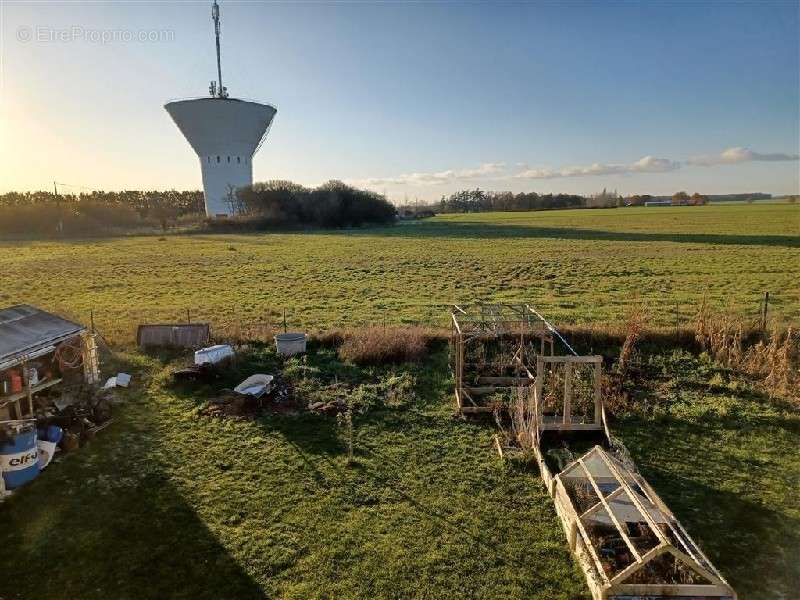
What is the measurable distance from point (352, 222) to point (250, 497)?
69319 mm

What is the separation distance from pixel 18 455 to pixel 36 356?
283cm

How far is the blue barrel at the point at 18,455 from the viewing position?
341 inches

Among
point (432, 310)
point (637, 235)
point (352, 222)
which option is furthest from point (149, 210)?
→ point (432, 310)

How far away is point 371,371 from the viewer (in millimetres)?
13930

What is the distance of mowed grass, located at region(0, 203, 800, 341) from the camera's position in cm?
2072

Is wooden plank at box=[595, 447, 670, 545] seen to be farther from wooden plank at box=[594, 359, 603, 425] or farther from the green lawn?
wooden plank at box=[594, 359, 603, 425]

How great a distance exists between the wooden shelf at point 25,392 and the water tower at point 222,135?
61336 millimetres

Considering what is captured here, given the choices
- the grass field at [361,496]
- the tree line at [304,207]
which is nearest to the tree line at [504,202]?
the tree line at [304,207]

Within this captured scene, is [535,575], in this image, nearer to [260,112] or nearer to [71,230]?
[260,112]

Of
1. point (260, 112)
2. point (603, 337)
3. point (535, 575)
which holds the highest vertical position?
point (260, 112)

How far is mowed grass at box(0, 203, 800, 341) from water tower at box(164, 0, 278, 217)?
23.7 metres

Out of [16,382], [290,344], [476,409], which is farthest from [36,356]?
[476,409]

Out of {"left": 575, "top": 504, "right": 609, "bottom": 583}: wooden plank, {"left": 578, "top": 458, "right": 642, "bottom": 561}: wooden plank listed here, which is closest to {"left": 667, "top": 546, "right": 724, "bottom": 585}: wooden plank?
{"left": 578, "top": 458, "right": 642, "bottom": 561}: wooden plank

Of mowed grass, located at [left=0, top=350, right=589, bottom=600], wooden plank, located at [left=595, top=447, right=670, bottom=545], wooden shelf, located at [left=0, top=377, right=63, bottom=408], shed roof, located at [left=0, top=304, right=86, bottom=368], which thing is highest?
shed roof, located at [left=0, top=304, right=86, bottom=368]
